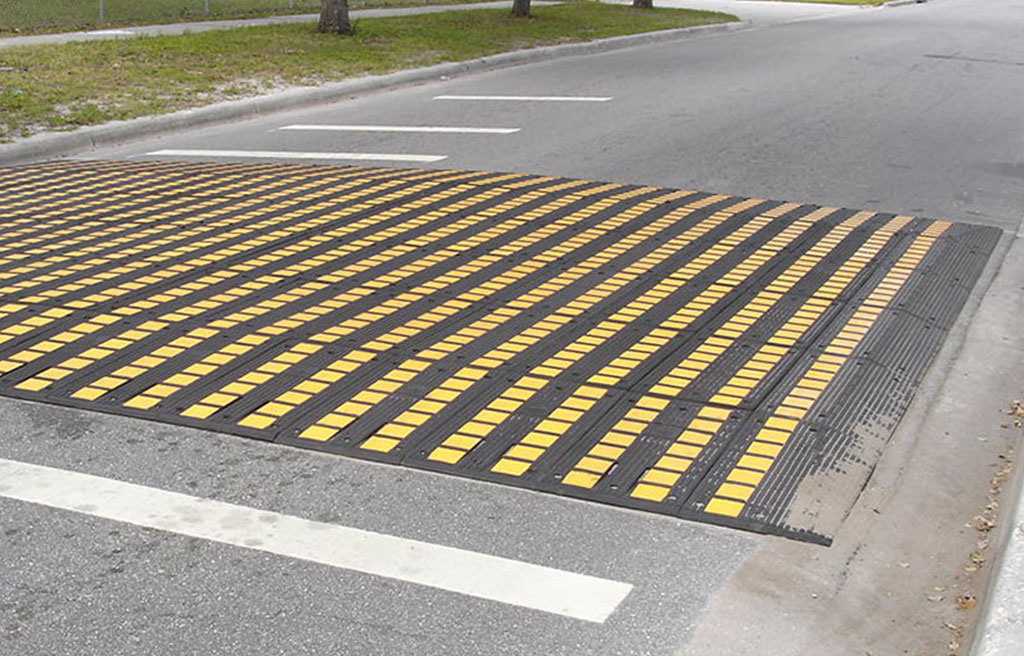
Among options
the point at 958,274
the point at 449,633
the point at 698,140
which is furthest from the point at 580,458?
the point at 698,140

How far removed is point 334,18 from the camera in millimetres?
20219

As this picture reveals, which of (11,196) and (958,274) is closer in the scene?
(958,274)

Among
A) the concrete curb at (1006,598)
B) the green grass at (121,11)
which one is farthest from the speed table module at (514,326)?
the green grass at (121,11)

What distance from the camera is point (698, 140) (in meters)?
12.4

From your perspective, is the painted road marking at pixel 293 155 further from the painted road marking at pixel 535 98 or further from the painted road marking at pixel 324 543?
Result: the painted road marking at pixel 324 543

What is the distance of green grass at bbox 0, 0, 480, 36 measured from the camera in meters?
21.6

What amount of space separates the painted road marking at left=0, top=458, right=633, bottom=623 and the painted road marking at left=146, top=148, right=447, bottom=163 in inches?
275

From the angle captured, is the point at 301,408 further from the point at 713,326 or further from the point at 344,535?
the point at 713,326

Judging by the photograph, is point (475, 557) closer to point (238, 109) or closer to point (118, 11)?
point (238, 109)

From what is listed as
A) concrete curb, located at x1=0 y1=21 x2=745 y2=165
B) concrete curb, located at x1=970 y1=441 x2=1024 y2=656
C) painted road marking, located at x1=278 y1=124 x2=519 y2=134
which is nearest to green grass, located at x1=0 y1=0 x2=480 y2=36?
concrete curb, located at x1=0 y1=21 x2=745 y2=165

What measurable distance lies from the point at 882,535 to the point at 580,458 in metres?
1.13

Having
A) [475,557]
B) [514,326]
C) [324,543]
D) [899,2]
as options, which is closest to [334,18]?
[514,326]

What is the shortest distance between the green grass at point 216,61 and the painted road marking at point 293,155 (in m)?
1.50

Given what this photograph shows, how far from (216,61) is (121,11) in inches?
344
